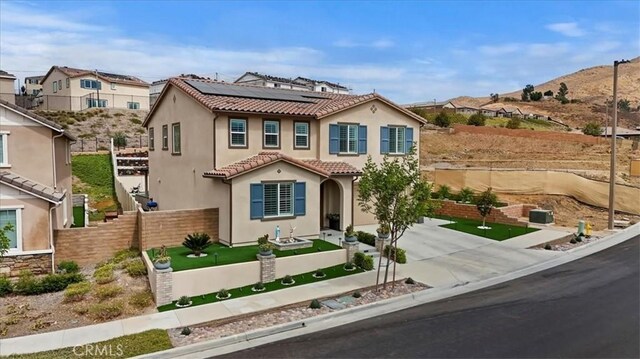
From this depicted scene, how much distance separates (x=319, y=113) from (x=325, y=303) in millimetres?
11938

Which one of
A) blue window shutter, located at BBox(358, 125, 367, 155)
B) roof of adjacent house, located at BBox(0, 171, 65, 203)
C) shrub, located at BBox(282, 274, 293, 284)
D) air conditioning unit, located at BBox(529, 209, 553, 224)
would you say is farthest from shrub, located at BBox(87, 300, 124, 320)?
air conditioning unit, located at BBox(529, 209, 553, 224)

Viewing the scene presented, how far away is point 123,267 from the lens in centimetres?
1672

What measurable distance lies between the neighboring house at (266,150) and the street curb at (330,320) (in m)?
7.28

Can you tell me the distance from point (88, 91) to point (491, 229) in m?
54.7

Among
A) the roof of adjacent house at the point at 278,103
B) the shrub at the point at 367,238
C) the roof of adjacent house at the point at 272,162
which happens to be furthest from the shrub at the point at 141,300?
the shrub at the point at 367,238

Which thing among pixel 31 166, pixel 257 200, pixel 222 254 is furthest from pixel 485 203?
pixel 31 166

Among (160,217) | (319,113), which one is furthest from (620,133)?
(160,217)

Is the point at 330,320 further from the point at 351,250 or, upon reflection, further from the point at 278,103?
the point at 278,103

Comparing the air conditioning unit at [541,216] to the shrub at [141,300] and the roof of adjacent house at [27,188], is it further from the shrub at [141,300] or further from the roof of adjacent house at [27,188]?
the roof of adjacent house at [27,188]

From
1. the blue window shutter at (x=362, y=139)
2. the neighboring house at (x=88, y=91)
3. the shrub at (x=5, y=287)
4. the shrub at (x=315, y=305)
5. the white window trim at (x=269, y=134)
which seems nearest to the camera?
the shrub at (x=315, y=305)

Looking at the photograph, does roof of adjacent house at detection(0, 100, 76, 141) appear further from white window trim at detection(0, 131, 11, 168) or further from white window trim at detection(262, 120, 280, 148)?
white window trim at detection(262, 120, 280, 148)

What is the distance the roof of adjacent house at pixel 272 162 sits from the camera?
60.1 ft

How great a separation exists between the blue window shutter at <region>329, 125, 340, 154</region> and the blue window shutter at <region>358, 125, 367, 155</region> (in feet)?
4.74

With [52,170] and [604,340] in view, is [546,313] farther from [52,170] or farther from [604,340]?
[52,170]
